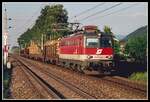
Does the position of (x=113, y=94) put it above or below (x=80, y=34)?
below

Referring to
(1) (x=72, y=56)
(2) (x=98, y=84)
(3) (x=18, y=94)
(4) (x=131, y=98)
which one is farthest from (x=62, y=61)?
(4) (x=131, y=98)

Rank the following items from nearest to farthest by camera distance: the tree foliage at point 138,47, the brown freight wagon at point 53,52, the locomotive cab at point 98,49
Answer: the locomotive cab at point 98,49 < the tree foliage at point 138,47 < the brown freight wagon at point 53,52

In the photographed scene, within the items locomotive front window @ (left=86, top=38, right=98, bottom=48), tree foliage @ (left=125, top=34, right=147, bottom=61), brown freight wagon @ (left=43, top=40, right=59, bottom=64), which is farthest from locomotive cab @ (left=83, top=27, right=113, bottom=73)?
tree foliage @ (left=125, top=34, right=147, bottom=61)

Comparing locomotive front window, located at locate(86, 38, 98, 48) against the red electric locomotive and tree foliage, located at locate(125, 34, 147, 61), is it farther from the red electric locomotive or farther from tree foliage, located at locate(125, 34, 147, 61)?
tree foliage, located at locate(125, 34, 147, 61)

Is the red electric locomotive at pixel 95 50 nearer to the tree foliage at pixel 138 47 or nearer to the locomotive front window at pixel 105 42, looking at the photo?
the locomotive front window at pixel 105 42

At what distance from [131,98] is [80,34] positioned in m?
13.2

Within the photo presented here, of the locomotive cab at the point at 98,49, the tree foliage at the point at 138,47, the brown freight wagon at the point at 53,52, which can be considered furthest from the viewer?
the brown freight wagon at the point at 53,52

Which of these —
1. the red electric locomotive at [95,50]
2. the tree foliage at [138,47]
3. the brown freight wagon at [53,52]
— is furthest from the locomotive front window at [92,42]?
the tree foliage at [138,47]

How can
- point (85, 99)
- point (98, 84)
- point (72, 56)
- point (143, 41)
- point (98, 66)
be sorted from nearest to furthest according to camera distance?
point (85, 99) → point (98, 84) → point (98, 66) → point (72, 56) → point (143, 41)

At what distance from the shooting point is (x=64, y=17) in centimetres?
9431

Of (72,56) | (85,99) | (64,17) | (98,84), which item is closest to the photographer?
(85,99)

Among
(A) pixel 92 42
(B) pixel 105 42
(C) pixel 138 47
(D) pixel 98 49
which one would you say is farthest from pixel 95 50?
(C) pixel 138 47

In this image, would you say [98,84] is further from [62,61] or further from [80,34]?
[62,61]

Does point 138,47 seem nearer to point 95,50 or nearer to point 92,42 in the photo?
point 92,42
